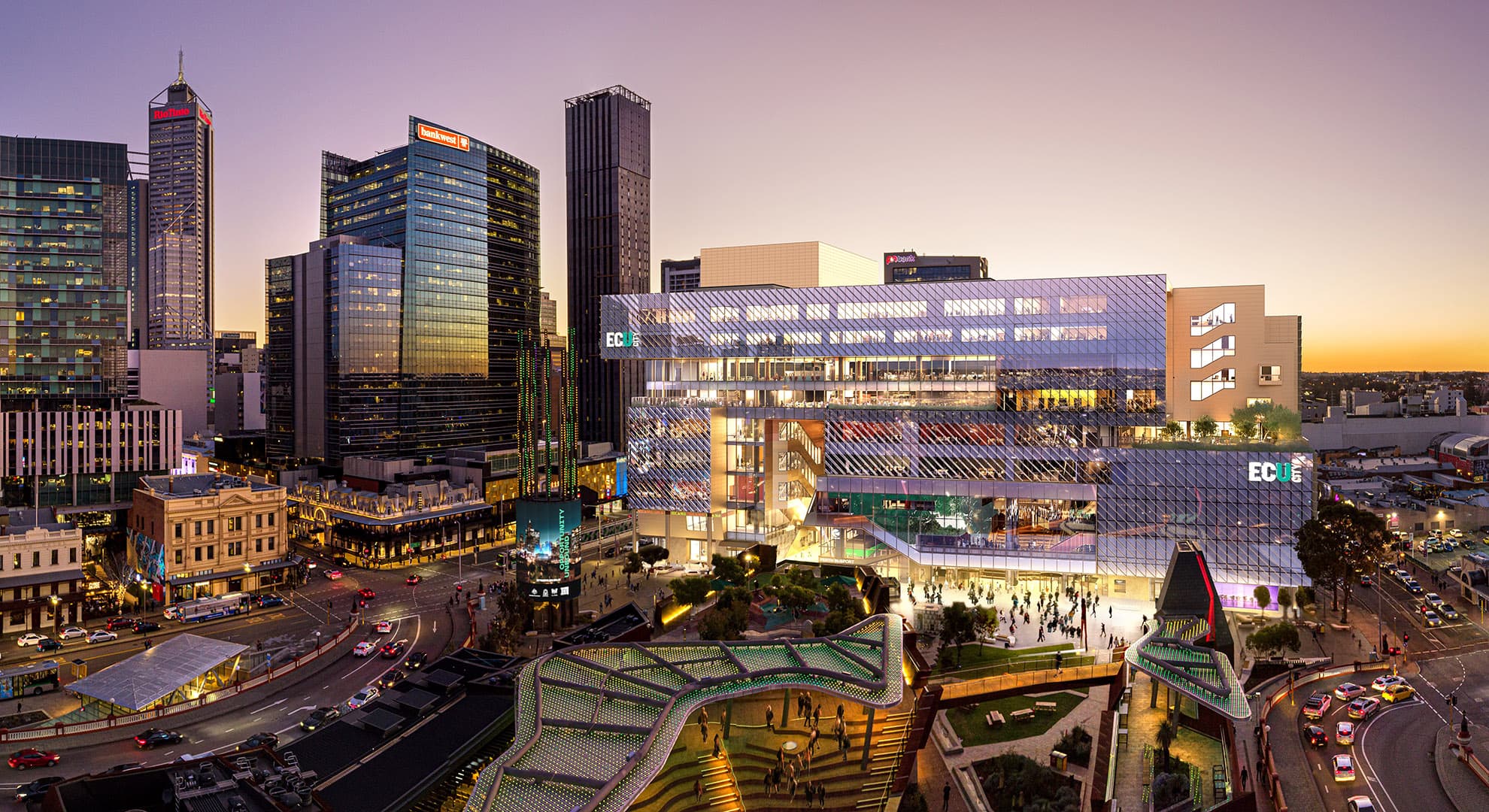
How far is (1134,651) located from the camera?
1710 inches

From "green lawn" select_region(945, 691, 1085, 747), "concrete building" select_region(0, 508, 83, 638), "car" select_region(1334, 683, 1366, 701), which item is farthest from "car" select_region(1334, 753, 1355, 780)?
"concrete building" select_region(0, 508, 83, 638)

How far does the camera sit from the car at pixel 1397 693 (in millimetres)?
50656

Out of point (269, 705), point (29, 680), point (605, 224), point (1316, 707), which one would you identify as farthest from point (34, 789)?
point (605, 224)

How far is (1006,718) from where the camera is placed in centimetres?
4566

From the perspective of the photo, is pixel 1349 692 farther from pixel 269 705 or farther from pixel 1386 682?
pixel 269 705

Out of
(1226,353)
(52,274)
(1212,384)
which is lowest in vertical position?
(1212,384)

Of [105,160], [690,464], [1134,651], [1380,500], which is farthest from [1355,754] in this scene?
[105,160]

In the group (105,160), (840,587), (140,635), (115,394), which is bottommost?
(140,635)

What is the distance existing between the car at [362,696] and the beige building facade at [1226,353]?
76.6 m

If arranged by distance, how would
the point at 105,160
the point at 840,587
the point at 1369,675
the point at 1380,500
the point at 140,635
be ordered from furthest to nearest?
→ the point at 105,160, the point at 1380,500, the point at 140,635, the point at 840,587, the point at 1369,675

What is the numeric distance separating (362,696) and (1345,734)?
A: 53.8 m

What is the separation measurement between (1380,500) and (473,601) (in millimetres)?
104512

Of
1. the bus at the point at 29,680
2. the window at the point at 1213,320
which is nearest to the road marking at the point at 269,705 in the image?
the bus at the point at 29,680

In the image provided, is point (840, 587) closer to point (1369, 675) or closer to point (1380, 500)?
point (1369, 675)
